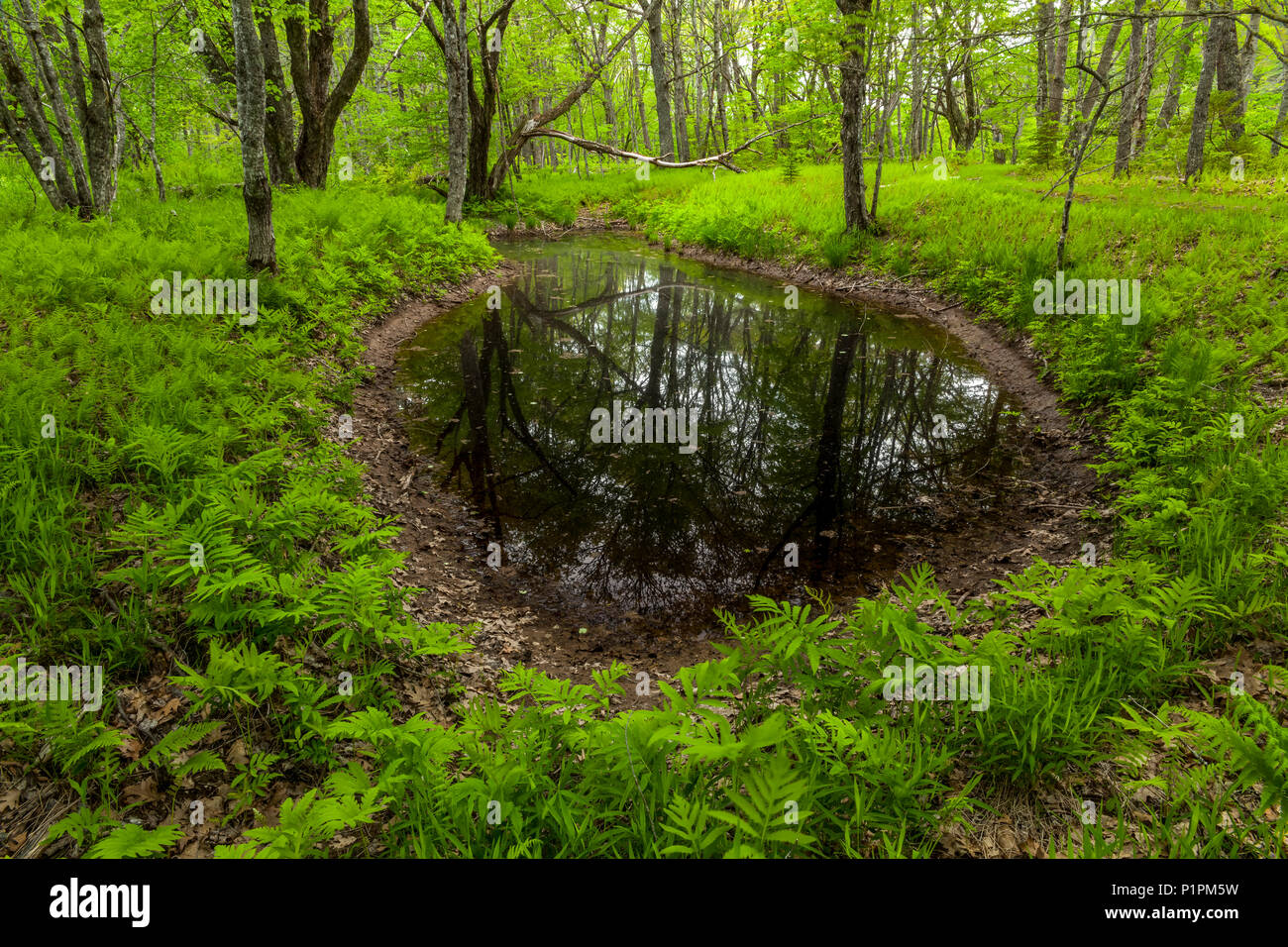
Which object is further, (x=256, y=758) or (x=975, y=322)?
(x=975, y=322)

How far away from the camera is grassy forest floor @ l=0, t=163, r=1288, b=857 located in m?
2.54

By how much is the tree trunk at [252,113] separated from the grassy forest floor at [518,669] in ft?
6.94

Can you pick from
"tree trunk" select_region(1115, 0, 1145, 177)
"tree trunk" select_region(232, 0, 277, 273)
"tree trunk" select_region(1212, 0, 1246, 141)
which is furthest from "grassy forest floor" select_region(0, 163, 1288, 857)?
"tree trunk" select_region(1212, 0, 1246, 141)

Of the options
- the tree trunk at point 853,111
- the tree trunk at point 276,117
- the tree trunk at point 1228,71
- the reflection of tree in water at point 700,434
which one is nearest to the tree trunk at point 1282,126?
the tree trunk at point 1228,71

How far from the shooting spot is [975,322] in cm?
1077

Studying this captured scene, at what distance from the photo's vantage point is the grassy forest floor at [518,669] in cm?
254

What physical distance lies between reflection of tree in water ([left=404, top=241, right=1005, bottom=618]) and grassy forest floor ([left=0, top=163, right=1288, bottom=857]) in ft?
3.59

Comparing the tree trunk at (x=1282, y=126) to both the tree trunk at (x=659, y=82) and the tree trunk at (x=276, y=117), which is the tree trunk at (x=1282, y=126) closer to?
the tree trunk at (x=659, y=82)

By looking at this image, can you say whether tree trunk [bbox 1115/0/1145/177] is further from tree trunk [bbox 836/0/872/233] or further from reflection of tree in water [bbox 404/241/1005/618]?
reflection of tree in water [bbox 404/241/1005/618]

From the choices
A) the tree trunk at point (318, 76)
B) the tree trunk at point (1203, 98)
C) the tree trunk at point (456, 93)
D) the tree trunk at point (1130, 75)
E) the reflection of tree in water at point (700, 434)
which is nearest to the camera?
the reflection of tree in water at point (700, 434)
